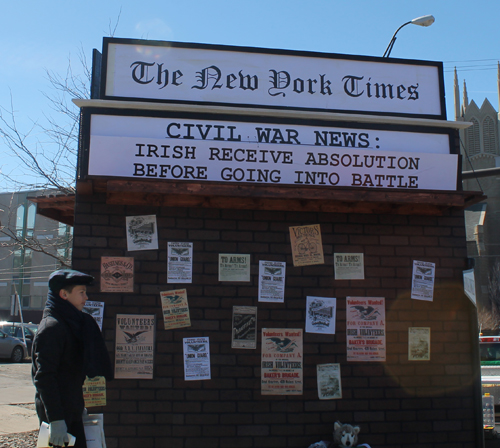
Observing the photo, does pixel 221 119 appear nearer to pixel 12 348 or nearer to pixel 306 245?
pixel 306 245

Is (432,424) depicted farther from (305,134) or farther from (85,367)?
(85,367)

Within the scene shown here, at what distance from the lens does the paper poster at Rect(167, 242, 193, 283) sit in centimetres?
478

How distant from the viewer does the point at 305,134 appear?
5.27 metres

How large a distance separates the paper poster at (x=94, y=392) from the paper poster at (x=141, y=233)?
1.27m

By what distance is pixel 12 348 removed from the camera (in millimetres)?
18328

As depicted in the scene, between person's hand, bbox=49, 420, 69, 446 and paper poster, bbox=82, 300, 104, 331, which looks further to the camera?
paper poster, bbox=82, 300, 104, 331

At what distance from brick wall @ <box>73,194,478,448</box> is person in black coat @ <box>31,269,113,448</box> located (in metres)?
1.33

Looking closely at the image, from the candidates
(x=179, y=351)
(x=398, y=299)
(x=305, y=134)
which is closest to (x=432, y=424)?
(x=398, y=299)

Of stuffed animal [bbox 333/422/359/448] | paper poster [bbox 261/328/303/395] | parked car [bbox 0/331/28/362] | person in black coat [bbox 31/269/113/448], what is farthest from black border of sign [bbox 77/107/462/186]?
parked car [bbox 0/331/28/362]

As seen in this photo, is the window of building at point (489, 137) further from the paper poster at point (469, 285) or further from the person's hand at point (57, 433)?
the person's hand at point (57, 433)

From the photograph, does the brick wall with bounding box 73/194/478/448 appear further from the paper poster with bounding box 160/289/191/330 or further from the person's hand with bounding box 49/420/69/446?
the person's hand with bounding box 49/420/69/446

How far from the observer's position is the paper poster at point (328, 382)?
4812mm

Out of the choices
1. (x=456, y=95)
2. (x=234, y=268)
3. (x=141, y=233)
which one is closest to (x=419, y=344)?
(x=234, y=268)

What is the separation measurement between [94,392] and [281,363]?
1.76 meters
